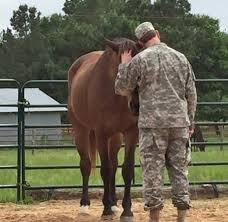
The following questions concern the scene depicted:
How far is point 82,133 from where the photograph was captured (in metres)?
6.73

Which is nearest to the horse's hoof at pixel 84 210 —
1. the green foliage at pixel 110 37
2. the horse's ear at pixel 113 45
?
the horse's ear at pixel 113 45

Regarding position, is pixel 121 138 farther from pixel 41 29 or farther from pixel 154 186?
pixel 41 29

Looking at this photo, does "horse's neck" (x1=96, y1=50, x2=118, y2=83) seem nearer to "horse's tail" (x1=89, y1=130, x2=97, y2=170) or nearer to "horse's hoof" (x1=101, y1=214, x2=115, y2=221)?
"horse's tail" (x1=89, y1=130, x2=97, y2=170)

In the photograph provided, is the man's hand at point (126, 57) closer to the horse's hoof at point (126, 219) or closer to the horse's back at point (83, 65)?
the horse's back at point (83, 65)

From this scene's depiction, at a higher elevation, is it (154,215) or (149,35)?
(149,35)

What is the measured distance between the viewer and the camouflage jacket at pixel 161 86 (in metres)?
4.31

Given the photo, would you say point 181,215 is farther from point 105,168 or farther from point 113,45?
point 113,45

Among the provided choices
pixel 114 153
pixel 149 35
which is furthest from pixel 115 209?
pixel 149 35

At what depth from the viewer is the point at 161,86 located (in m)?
4.32

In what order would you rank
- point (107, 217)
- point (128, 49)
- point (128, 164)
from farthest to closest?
point (107, 217) → point (128, 164) → point (128, 49)

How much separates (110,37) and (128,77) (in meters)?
38.1

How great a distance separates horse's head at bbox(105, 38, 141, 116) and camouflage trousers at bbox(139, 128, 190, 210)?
1.13ft

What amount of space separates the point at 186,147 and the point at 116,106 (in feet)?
3.70

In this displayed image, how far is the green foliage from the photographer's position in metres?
40.9
